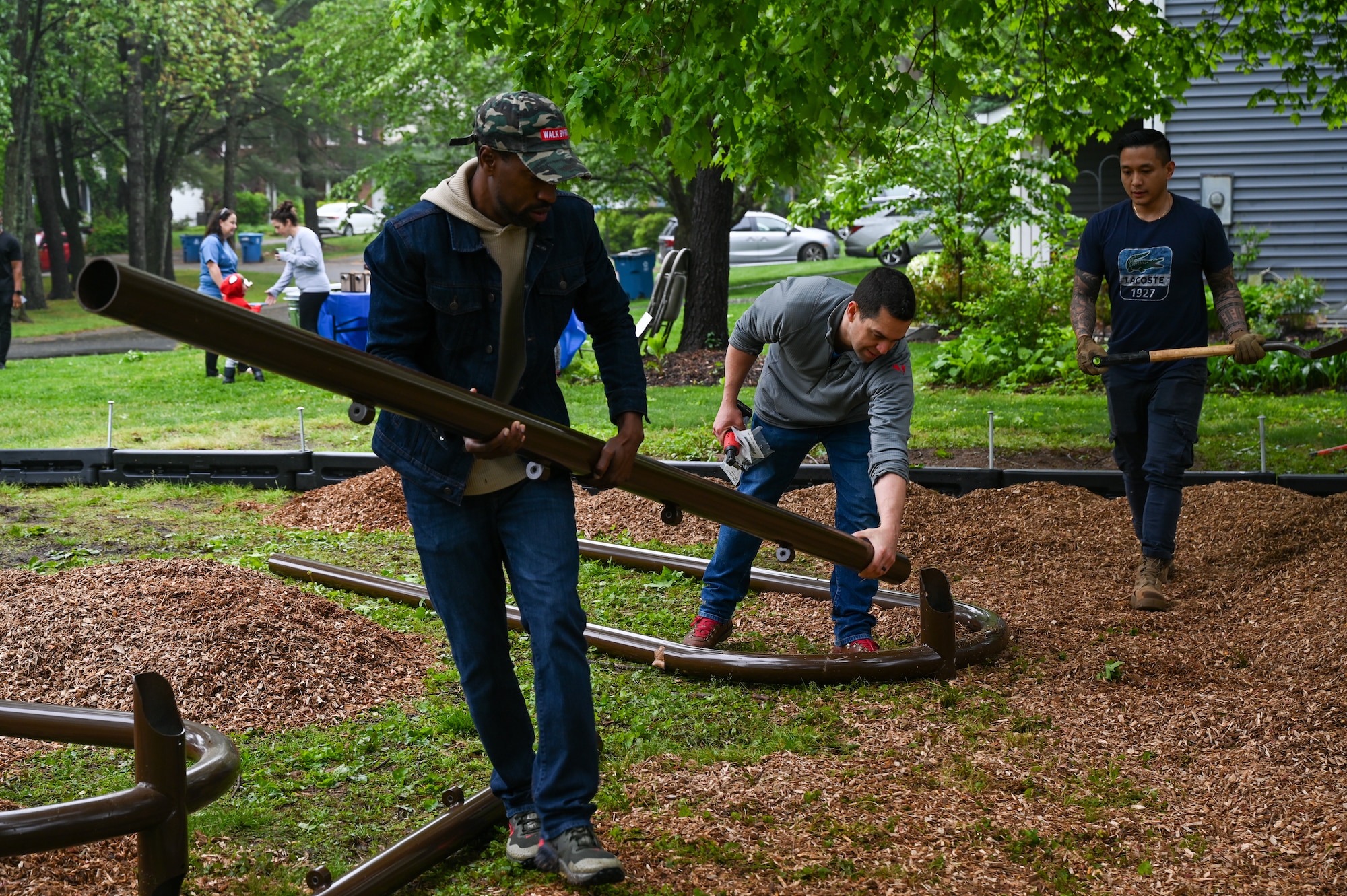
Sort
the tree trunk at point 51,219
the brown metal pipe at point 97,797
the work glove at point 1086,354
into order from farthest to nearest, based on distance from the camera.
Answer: the tree trunk at point 51,219
the work glove at point 1086,354
the brown metal pipe at point 97,797

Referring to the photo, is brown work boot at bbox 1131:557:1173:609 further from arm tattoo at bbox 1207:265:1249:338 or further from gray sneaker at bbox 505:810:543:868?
gray sneaker at bbox 505:810:543:868

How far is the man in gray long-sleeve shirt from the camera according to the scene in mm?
4781

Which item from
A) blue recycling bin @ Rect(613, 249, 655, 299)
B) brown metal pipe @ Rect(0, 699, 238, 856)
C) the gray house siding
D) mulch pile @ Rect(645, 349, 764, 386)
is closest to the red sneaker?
brown metal pipe @ Rect(0, 699, 238, 856)

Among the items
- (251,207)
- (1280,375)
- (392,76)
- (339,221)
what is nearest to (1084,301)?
(1280,375)

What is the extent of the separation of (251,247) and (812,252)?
1946cm

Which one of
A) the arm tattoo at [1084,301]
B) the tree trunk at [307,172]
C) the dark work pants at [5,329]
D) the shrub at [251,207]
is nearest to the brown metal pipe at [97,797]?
the arm tattoo at [1084,301]

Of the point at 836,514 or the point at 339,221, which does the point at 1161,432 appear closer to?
the point at 836,514

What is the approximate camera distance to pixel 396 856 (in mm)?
3375

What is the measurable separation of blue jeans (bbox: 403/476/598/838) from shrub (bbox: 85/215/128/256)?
39.6 m

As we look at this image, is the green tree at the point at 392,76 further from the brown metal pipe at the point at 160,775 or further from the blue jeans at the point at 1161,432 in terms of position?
the brown metal pipe at the point at 160,775

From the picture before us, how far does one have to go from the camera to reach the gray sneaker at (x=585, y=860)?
127 inches

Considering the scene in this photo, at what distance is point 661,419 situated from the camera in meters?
10.9

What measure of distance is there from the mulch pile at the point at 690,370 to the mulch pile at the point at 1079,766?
23.2 ft

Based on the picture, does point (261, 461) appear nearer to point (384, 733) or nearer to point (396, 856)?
point (384, 733)
